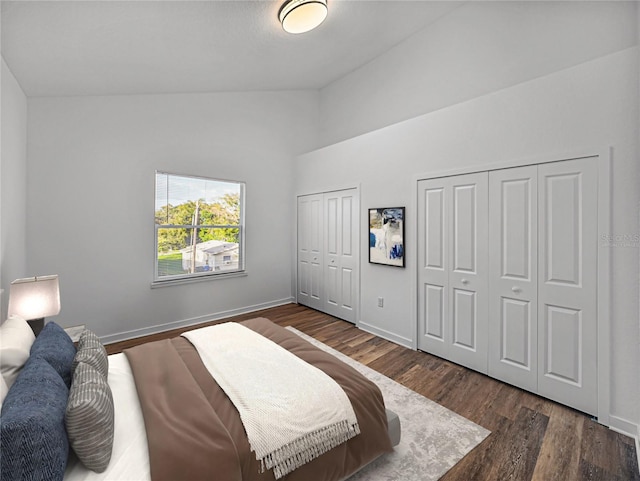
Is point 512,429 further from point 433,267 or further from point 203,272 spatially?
point 203,272

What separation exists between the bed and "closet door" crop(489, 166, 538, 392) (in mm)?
1448

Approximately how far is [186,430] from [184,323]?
119 inches

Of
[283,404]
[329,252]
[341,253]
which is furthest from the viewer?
[329,252]

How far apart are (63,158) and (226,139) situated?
75.2 inches

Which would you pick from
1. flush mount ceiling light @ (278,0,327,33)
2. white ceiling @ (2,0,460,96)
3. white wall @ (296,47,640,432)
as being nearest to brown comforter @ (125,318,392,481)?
white wall @ (296,47,640,432)

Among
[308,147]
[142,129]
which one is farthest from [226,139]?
[308,147]

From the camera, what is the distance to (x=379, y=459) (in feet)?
5.88

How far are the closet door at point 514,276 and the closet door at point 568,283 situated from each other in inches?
2.2

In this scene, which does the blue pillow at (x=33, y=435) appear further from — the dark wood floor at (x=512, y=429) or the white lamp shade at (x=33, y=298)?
the dark wood floor at (x=512, y=429)

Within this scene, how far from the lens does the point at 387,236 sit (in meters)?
3.58

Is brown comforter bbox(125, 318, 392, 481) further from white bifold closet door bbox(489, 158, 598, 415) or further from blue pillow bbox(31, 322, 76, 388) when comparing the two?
white bifold closet door bbox(489, 158, 598, 415)

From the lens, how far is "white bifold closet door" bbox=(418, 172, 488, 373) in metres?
2.79

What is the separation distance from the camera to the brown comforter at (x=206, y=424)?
3.94 ft

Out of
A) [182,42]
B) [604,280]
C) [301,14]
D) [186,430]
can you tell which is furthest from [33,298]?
[604,280]
